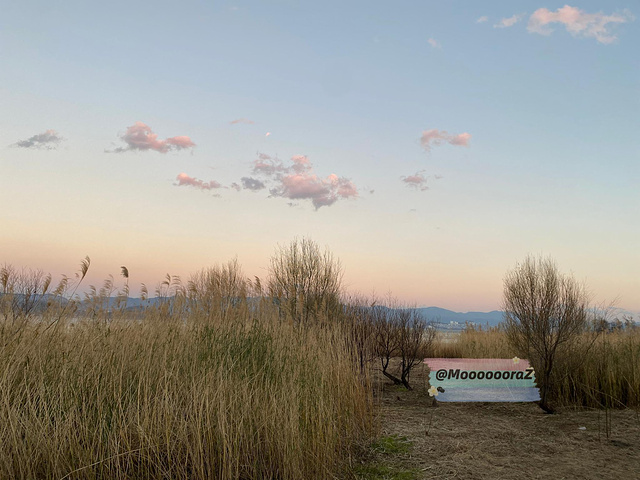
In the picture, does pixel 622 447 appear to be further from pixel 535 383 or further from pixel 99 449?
pixel 99 449

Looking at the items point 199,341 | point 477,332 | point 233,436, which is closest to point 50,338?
point 199,341

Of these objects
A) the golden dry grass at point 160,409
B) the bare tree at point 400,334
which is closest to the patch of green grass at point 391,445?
the golden dry grass at point 160,409

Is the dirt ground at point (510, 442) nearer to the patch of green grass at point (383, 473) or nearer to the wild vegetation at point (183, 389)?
the patch of green grass at point (383, 473)

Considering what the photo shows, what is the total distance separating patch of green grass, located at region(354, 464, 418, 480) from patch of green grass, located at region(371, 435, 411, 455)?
49cm

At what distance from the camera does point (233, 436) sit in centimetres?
393

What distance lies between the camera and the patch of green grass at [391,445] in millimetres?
5184

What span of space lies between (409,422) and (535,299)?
10.0 ft
